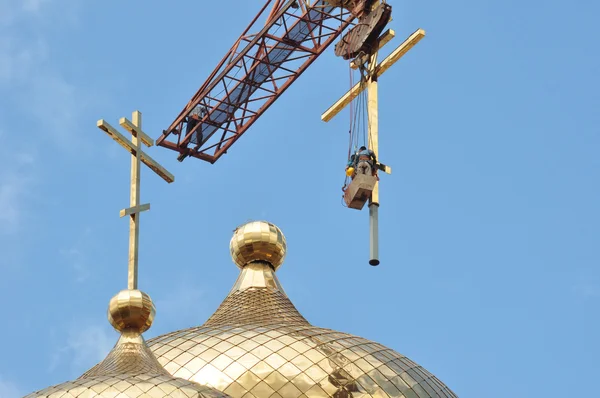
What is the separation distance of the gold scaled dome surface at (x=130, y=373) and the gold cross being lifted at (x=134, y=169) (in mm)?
363

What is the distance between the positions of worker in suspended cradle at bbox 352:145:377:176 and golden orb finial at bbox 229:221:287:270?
806cm

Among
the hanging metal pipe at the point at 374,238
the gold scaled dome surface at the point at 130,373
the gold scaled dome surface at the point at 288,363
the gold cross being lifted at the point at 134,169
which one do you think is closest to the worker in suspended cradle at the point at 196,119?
the gold scaled dome surface at the point at 288,363

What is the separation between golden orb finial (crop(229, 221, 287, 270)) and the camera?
114 ft

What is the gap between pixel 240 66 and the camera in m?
39.4

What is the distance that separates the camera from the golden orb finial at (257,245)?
34812 millimetres

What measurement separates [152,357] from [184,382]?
1.43 meters

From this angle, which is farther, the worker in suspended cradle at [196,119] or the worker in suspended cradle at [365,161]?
the worker in suspended cradle at [196,119]

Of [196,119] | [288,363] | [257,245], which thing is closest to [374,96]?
[288,363]

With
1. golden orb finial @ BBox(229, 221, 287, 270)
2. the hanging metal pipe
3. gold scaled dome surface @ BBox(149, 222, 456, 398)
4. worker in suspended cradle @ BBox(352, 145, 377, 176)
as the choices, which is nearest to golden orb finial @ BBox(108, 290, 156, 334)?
gold scaled dome surface @ BBox(149, 222, 456, 398)

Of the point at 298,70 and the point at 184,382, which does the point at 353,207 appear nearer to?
the point at 184,382

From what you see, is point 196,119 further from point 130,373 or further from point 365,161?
point 365,161

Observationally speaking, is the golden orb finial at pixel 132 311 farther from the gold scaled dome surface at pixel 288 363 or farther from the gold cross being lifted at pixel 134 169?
the gold scaled dome surface at pixel 288 363

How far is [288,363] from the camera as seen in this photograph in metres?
30.7

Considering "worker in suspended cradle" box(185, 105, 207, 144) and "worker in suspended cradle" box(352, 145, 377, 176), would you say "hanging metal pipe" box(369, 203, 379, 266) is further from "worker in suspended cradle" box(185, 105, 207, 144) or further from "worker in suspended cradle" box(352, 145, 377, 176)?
"worker in suspended cradle" box(185, 105, 207, 144)
